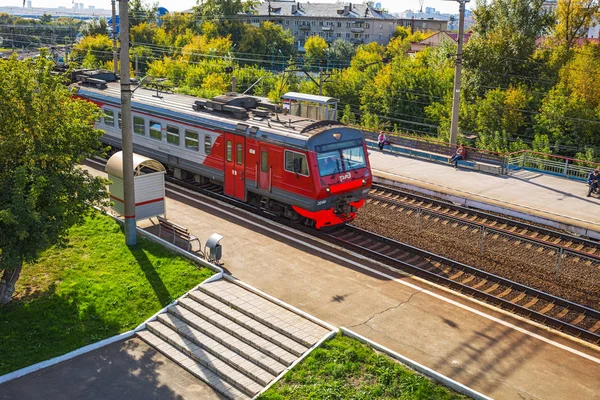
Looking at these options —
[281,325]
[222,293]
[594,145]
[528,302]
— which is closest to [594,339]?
[528,302]

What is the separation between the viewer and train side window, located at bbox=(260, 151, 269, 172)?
2009cm

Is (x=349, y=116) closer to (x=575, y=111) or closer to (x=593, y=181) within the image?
(x=575, y=111)

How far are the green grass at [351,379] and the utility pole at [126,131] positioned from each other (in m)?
7.84

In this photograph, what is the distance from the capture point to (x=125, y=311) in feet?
→ 47.4

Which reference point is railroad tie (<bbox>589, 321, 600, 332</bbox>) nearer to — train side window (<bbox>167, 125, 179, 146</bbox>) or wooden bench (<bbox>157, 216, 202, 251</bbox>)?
wooden bench (<bbox>157, 216, 202, 251</bbox>)

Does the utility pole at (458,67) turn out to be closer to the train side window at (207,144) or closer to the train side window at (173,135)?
the train side window at (207,144)

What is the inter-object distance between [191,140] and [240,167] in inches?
132

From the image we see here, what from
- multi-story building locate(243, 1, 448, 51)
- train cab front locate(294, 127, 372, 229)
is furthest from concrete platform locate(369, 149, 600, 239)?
multi-story building locate(243, 1, 448, 51)

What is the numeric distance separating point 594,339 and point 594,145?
3316 centimetres

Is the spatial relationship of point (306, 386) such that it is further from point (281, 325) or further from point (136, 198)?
point (136, 198)

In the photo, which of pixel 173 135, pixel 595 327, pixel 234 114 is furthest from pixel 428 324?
pixel 173 135

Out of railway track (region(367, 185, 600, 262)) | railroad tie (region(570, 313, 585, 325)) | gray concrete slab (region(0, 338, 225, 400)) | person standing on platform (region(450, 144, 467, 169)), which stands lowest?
gray concrete slab (region(0, 338, 225, 400))

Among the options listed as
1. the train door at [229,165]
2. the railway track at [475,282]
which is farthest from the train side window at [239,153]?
the railway track at [475,282]

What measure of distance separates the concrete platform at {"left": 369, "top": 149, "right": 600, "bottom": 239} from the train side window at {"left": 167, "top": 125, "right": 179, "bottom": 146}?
30.1 ft
